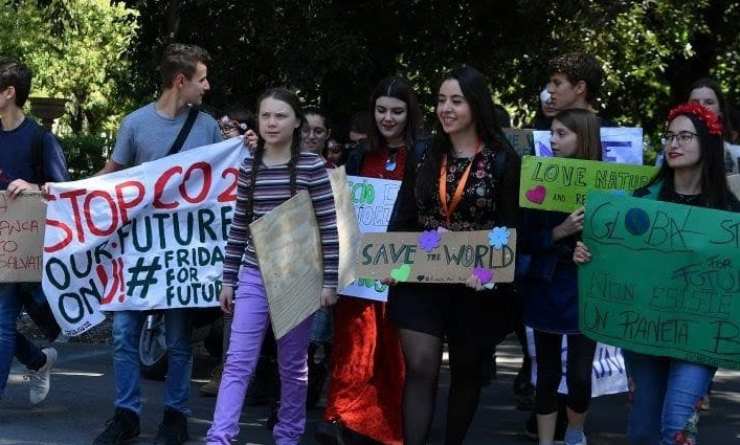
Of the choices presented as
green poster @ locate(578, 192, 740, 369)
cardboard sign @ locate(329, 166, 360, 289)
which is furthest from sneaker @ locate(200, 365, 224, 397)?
green poster @ locate(578, 192, 740, 369)

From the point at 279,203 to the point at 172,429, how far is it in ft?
4.51

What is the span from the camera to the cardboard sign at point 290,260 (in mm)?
6105

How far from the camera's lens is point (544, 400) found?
21.8 feet

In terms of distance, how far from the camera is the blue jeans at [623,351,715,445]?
509 cm

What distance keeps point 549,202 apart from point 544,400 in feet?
3.36

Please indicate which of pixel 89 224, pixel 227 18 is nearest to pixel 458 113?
pixel 89 224

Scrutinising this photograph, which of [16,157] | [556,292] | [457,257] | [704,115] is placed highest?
[704,115]

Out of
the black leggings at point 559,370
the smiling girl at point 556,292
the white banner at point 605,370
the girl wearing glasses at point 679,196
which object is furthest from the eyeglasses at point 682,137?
the white banner at point 605,370

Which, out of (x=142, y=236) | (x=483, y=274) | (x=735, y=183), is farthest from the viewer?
(x=142, y=236)

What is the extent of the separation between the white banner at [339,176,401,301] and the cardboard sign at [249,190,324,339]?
449 mm

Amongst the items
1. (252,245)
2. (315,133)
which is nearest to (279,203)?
(252,245)

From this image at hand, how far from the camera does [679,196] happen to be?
18.0 feet

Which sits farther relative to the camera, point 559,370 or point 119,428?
point 119,428

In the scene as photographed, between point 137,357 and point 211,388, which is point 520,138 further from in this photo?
point 137,357
